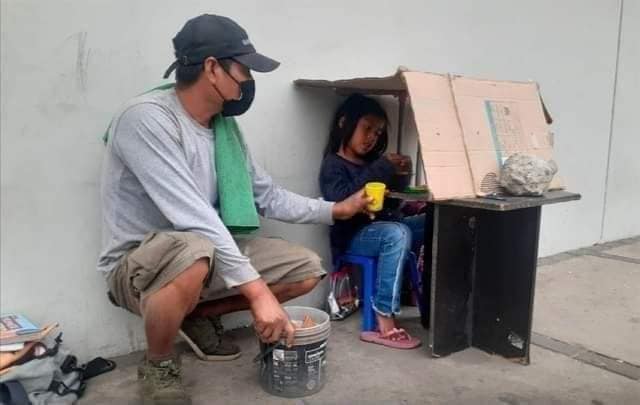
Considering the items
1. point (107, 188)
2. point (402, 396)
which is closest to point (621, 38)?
point (402, 396)

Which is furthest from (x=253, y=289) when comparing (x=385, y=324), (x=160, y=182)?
(x=385, y=324)

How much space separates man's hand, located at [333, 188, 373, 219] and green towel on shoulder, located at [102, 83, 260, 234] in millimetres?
420

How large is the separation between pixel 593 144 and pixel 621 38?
0.82 metres

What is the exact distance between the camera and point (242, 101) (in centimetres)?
204

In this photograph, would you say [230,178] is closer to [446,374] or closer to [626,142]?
[446,374]

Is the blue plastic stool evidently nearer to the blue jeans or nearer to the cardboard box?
the blue jeans

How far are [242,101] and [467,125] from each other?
3.01 ft

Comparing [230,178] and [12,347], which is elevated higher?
[230,178]

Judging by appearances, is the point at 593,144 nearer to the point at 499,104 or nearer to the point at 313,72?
the point at 499,104

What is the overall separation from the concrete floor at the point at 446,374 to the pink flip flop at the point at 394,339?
0.03m

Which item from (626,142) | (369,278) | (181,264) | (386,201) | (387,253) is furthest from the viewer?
(626,142)

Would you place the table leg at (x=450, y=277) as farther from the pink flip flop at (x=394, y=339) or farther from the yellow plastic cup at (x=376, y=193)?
the yellow plastic cup at (x=376, y=193)

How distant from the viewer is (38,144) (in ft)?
6.56

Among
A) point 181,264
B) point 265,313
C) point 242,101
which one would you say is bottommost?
point 265,313
